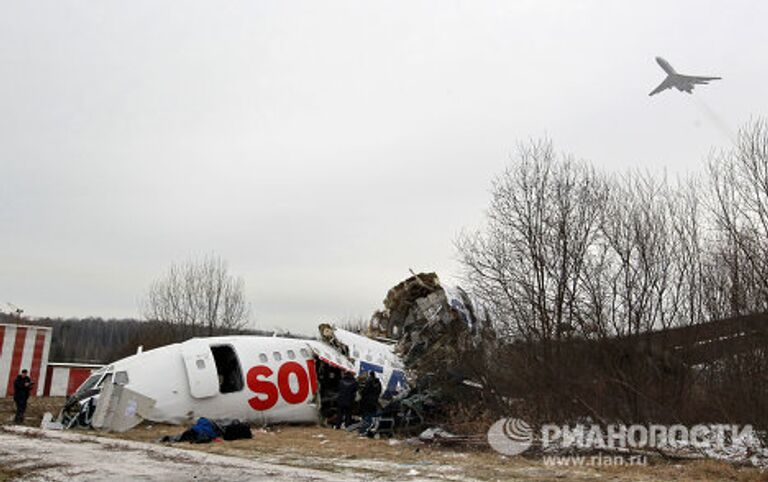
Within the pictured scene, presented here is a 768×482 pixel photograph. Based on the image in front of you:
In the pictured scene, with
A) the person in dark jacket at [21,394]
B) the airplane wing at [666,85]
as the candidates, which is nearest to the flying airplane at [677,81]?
the airplane wing at [666,85]

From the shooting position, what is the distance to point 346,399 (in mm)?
17797

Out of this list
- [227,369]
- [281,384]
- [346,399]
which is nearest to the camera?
[346,399]

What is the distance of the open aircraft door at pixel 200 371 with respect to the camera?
1694 centimetres

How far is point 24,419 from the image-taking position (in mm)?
19875

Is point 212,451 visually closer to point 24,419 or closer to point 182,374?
point 182,374

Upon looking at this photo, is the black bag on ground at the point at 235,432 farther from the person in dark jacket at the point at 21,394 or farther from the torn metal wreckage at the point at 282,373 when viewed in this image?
the person in dark jacket at the point at 21,394

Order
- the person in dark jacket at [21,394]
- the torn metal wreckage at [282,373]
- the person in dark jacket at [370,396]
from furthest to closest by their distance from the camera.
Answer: the person in dark jacket at [21,394]
the person in dark jacket at [370,396]
the torn metal wreckage at [282,373]

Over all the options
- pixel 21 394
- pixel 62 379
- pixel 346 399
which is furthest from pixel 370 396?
pixel 62 379

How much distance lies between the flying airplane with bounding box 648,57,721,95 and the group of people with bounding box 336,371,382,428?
1387cm

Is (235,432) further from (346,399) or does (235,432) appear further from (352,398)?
(352,398)

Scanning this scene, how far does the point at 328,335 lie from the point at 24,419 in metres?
9.42

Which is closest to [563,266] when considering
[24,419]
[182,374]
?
[182,374]

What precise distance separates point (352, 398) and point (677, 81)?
51.5 ft

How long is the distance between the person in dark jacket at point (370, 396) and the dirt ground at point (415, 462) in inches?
72.7
